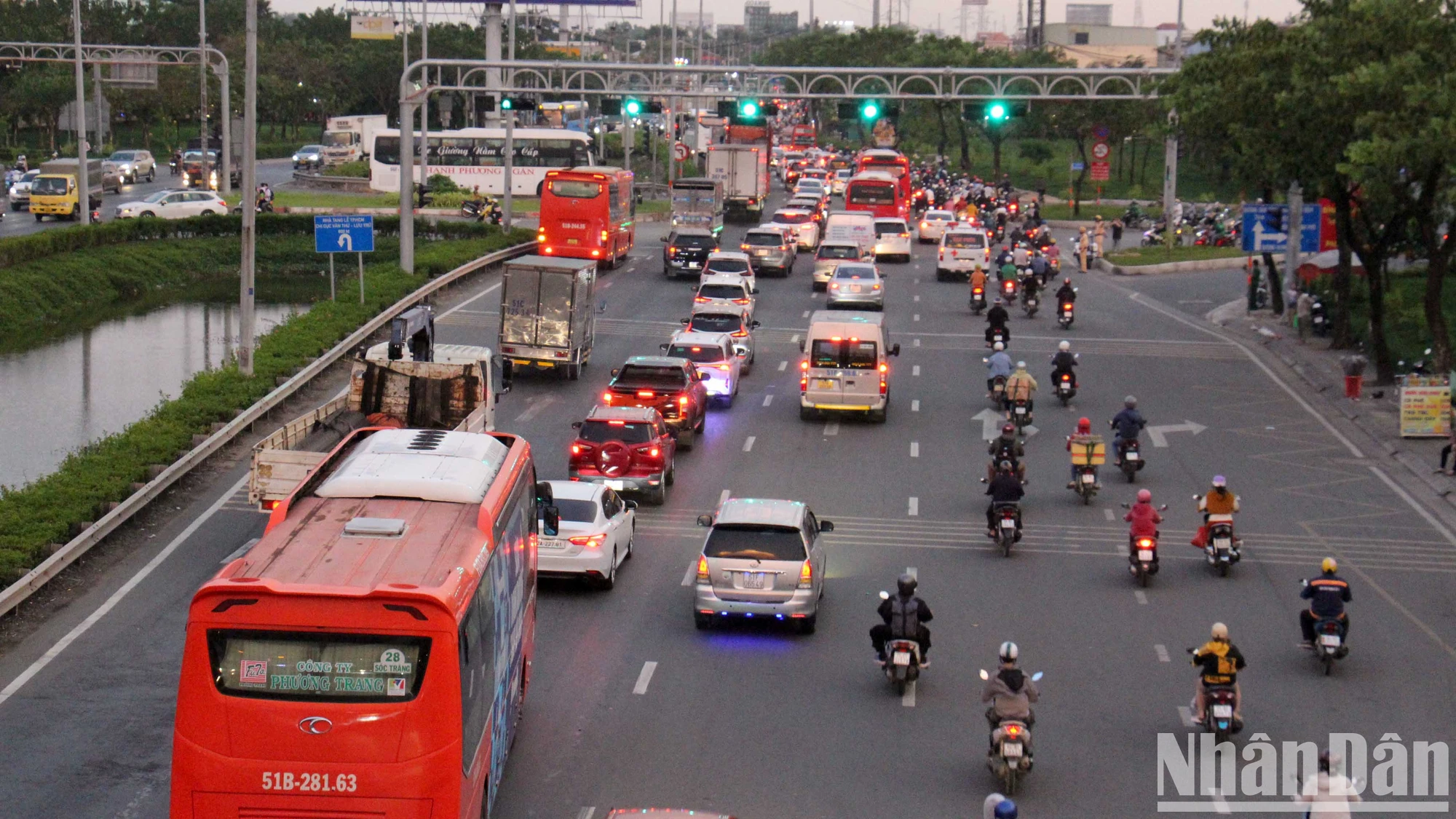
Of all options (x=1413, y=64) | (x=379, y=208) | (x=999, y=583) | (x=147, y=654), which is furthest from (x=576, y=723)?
(x=379, y=208)

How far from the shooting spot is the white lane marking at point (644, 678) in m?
18.0

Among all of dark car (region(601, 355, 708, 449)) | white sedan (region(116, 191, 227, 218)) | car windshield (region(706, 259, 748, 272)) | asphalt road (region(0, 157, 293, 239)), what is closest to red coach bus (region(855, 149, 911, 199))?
white sedan (region(116, 191, 227, 218))

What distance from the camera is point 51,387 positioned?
37.8m

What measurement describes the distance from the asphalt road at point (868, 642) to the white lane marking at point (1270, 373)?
10.7 inches

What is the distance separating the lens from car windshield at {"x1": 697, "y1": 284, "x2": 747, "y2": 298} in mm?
44019

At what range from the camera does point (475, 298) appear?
48.8 metres

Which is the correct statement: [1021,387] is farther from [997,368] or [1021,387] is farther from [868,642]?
[868,642]

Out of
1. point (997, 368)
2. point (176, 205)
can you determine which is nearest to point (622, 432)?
point (997, 368)

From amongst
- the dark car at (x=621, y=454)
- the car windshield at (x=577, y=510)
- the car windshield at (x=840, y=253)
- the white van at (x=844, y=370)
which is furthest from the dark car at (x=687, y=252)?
the car windshield at (x=577, y=510)

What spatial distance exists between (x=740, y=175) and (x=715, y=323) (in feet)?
128

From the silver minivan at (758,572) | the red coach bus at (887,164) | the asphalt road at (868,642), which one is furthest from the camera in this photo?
the red coach bus at (887,164)

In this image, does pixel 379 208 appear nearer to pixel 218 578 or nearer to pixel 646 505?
pixel 646 505

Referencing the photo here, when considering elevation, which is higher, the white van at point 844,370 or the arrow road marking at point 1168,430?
→ the white van at point 844,370

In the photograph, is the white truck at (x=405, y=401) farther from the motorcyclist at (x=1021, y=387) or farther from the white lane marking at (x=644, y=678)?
the motorcyclist at (x=1021, y=387)
